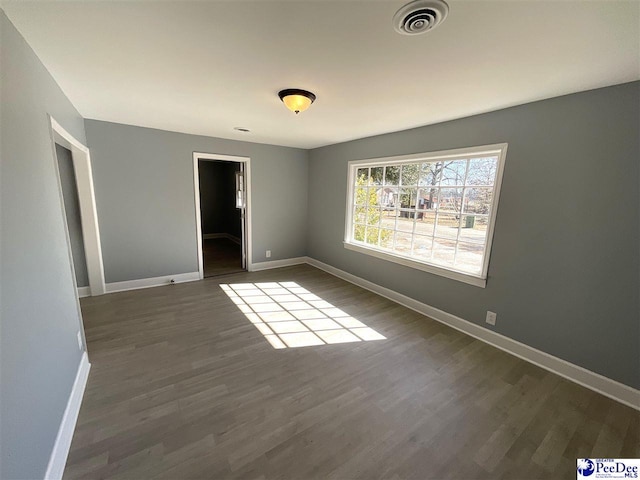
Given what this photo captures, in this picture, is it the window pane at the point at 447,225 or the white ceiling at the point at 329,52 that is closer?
the white ceiling at the point at 329,52

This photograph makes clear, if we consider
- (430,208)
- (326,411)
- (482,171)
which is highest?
(482,171)

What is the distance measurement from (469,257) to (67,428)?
3.55 m

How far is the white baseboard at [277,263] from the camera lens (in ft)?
15.7

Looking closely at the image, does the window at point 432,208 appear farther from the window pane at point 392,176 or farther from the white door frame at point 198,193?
the white door frame at point 198,193

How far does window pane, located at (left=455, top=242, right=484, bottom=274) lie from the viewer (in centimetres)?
273

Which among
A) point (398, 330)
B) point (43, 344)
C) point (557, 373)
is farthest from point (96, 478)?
point (557, 373)

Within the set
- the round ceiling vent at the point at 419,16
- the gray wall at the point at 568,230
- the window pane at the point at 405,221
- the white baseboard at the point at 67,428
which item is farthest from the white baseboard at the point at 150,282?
the round ceiling vent at the point at 419,16

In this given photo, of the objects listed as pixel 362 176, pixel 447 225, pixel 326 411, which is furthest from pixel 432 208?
pixel 326 411

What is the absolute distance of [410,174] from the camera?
336cm

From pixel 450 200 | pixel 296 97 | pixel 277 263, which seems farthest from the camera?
pixel 277 263

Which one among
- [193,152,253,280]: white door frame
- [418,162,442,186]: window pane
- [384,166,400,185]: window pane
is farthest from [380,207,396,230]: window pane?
[193,152,253,280]: white door frame

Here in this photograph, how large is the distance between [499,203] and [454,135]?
2.93 ft

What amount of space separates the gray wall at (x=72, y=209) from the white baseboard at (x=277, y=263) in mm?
2332

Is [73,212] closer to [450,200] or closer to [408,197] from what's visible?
[408,197]
